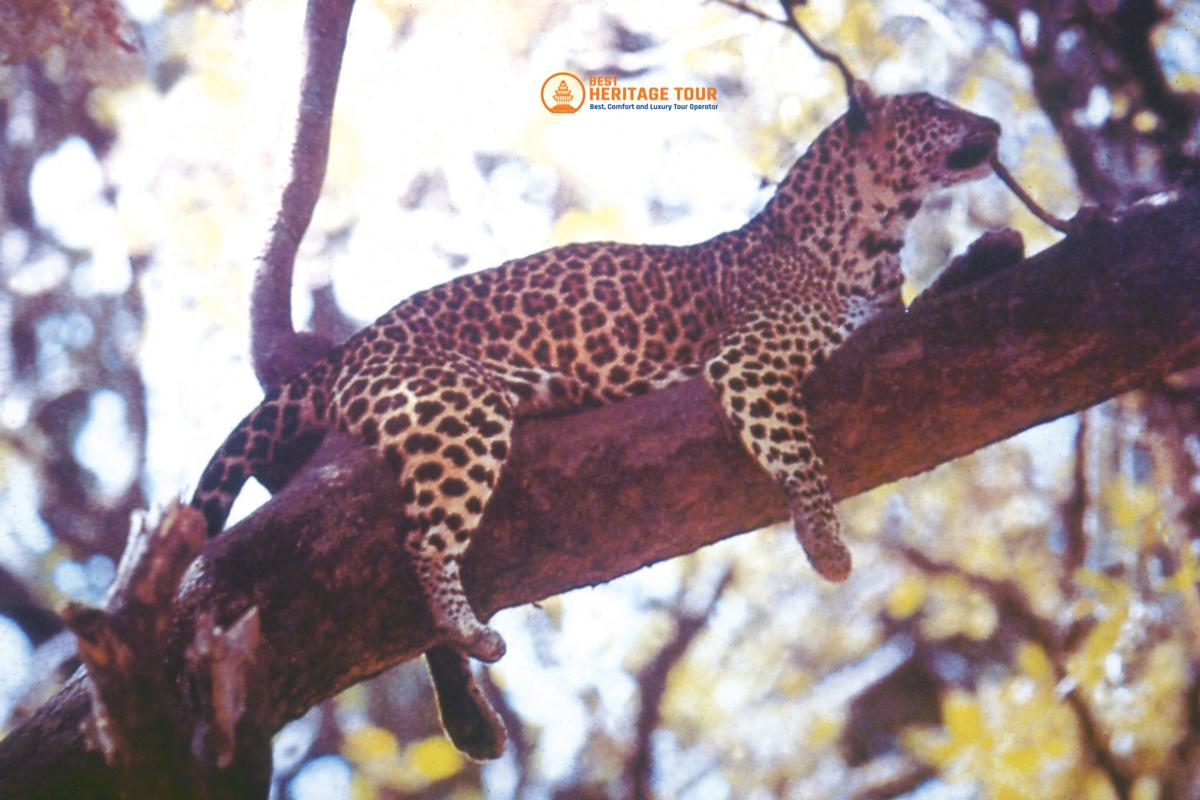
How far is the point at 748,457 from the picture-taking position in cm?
316

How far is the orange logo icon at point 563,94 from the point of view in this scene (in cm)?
419

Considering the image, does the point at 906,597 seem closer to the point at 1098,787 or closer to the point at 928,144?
the point at 1098,787

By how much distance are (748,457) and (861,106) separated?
166cm

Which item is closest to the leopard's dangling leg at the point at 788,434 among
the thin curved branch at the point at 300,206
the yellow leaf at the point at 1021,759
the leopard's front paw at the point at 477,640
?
the leopard's front paw at the point at 477,640

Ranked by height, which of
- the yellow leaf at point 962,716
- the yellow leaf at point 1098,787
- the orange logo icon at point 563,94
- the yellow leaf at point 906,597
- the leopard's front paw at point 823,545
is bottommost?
the yellow leaf at point 1098,787

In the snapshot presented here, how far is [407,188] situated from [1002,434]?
2.41 metres

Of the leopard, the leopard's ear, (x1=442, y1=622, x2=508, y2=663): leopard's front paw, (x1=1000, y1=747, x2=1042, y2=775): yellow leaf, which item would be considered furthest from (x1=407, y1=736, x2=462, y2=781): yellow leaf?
the leopard's ear

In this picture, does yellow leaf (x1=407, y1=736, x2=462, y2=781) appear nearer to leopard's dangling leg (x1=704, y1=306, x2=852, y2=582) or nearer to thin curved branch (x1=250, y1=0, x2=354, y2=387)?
thin curved branch (x1=250, y1=0, x2=354, y2=387)

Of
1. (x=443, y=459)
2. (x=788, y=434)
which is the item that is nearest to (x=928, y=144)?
(x=788, y=434)

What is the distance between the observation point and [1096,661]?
4.42 metres

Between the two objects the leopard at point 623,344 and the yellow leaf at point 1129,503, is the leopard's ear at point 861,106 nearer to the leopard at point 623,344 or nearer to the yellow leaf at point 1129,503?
the leopard at point 623,344

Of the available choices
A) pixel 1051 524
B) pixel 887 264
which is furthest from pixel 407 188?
pixel 1051 524

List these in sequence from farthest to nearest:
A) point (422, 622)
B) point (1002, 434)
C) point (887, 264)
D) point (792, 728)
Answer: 1. point (792, 728)
2. point (887, 264)
3. point (1002, 434)
4. point (422, 622)

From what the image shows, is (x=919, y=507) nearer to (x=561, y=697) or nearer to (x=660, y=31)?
(x=561, y=697)
